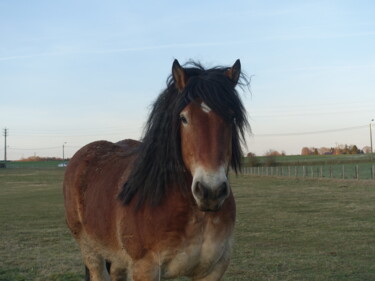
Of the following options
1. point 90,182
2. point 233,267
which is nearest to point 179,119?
point 90,182

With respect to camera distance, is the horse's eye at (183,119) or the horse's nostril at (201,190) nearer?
the horse's nostril at (201,190)

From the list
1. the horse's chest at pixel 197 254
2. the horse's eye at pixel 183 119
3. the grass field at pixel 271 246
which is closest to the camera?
the horse's eye at pixel 183 119

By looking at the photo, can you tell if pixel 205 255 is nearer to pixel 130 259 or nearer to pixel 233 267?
pixel 130 259

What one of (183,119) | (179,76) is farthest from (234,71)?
(183,119)

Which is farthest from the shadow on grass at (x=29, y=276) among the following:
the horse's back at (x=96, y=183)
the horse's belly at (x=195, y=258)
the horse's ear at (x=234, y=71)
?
the horse's ear at (x=234, y=71)

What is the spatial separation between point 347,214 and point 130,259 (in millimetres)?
12137

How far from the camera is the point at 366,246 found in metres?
9.03

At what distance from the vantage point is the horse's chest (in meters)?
3.31

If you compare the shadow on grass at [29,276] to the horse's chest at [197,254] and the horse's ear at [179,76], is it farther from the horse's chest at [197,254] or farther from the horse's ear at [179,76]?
the horse's ear at [179,76]

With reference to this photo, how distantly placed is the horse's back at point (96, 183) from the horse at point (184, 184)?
0.41 feet

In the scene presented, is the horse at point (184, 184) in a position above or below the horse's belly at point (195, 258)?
above

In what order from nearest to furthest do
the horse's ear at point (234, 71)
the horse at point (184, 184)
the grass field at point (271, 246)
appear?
the horse at point (184, 184)
the horse's ear at point (234, 71)
the grass field at point (271, 246)

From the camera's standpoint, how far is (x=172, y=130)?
3.32m

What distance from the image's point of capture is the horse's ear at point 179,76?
3318mm
